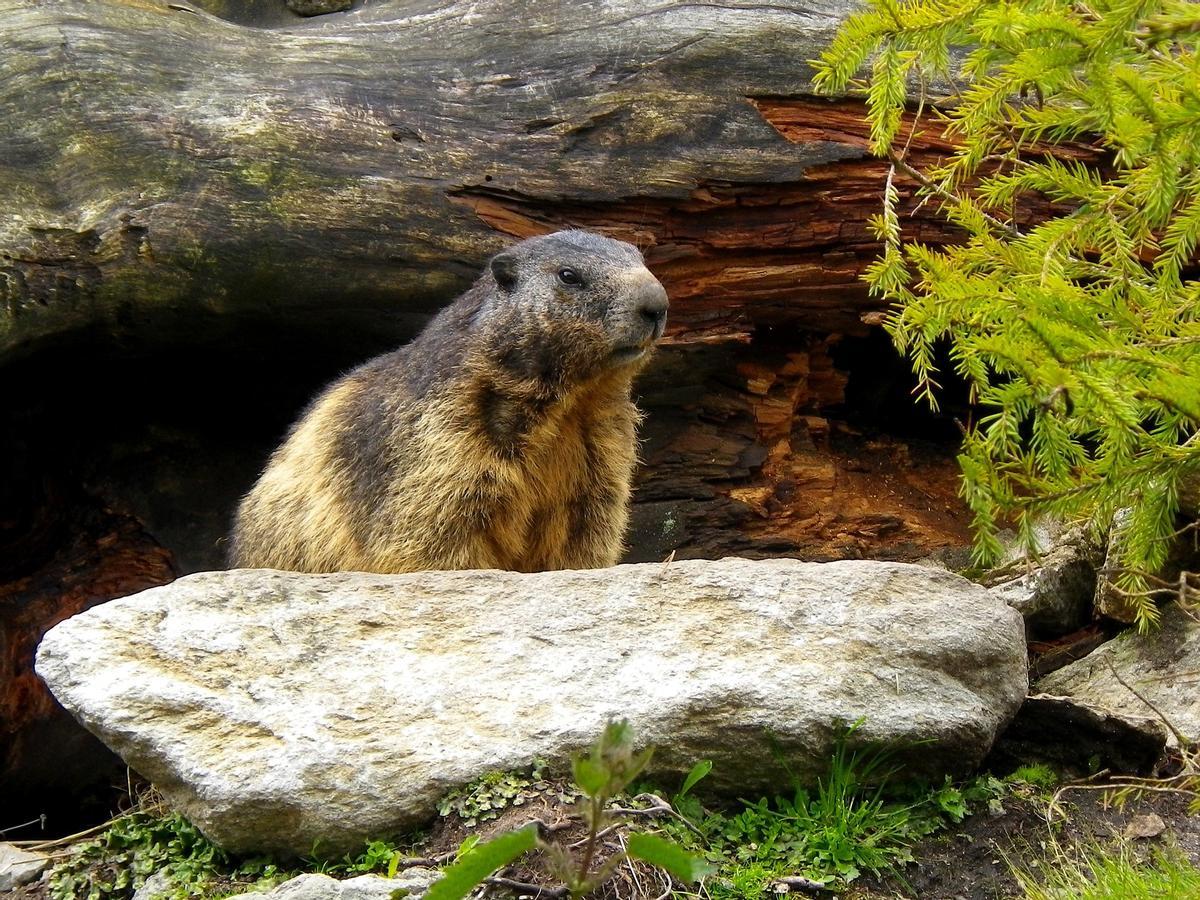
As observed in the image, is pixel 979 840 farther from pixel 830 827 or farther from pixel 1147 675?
pixel 1147 675

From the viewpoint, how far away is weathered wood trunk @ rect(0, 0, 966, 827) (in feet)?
25.0

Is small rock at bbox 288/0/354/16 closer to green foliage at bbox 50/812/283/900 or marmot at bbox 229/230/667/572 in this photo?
marmot at bbox 229/230/667/572

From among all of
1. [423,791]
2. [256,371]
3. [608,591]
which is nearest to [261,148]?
[256,371]

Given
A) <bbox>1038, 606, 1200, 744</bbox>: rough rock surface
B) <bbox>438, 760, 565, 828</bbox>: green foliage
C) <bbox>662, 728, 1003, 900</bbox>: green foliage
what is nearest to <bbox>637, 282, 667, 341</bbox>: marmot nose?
<bbox>662, 728, 1003, 900</bbox>: green foliage

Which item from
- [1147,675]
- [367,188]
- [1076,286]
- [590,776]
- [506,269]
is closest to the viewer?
[590,776]

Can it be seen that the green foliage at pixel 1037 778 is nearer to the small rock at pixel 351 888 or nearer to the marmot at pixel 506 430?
the small rock at pixel 351 888

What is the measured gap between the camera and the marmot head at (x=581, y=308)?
6734 mm

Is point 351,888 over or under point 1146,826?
over

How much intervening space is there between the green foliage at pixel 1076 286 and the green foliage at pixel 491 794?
195 centimetres

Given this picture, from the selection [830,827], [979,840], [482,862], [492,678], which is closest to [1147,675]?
[979,840]

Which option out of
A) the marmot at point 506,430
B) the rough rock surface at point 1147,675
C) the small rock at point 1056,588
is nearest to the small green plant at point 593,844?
the rough rock surface at point 1147,675

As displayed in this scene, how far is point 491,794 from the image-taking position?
4816 millimetres

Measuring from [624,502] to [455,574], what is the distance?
71.8 inches

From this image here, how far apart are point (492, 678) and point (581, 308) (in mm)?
2379
